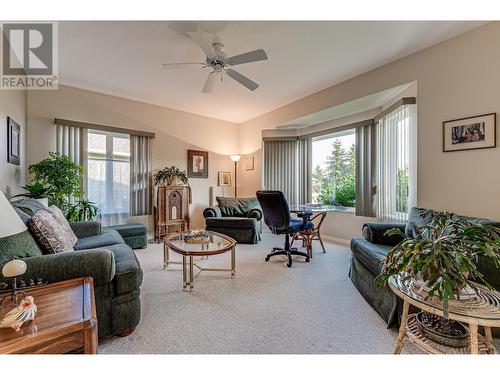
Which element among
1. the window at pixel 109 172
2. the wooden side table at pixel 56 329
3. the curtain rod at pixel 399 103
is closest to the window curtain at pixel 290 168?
the curtain rod at pixel 399 103

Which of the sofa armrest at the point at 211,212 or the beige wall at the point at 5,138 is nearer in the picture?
the beige wall at the point at 5,138

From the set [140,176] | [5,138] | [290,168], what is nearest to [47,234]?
[5,138]

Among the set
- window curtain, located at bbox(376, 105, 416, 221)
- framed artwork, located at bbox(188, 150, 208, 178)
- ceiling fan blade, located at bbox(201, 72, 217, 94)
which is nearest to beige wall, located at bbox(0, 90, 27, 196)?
ceiling fan blade, located at bbox(201, 72, 217, 94)

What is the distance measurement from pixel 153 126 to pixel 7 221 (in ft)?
12.7

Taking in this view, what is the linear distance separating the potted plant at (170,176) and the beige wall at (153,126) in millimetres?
239

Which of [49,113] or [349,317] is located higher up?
[49,113]

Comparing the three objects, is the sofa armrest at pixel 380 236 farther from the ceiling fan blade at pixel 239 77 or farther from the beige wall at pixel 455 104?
the ceiling fan blade at pixel 239 77

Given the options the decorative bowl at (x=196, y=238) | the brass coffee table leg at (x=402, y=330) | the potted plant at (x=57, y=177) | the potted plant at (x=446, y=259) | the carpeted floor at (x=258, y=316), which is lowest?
the carpeted floor at (x=258, y=316)

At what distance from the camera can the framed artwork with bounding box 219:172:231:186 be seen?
5609mm

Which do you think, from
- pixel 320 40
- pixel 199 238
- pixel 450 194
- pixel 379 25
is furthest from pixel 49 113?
pixel 450 194

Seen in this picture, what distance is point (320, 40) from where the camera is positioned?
2.52 meters

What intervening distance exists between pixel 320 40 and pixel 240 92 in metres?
1.75

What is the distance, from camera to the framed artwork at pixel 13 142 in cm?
256
